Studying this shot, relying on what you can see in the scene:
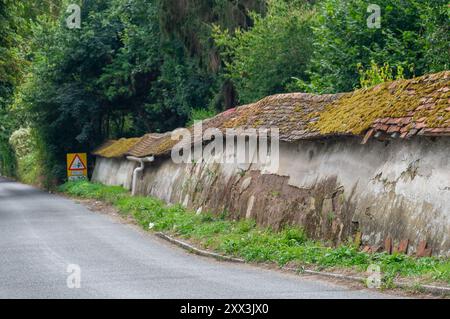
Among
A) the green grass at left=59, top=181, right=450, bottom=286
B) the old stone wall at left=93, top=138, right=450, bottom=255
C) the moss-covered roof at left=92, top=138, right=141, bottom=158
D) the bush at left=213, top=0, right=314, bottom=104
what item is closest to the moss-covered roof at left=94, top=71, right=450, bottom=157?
the old stone wall at left=93, top=138, right=450, bottom=255

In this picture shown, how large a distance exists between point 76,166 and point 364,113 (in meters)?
28.0

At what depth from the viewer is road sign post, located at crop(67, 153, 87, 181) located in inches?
1635

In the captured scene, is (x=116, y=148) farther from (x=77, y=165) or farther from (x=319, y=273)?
(x=319, y=273)

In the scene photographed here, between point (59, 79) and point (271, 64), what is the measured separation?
15.2 m

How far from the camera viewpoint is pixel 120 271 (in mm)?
13914

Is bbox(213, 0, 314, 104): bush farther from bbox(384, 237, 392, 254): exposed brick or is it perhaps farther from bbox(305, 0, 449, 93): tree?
bbox(384, 237, 392, 254): exposed brick

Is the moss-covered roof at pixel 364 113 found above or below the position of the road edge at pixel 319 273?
above

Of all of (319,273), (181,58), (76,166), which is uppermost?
(181,58)

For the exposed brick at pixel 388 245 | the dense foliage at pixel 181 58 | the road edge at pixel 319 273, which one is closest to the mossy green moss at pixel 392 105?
the exposed brick at pixel 388 245

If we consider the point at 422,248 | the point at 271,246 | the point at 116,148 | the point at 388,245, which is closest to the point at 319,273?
the point at 388,245

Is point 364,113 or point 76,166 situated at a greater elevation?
point 364,113

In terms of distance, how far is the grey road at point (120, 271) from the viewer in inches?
446

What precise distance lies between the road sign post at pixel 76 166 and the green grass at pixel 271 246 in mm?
16747

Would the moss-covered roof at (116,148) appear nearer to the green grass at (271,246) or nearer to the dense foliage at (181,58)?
the dense foliage at (181,58)
